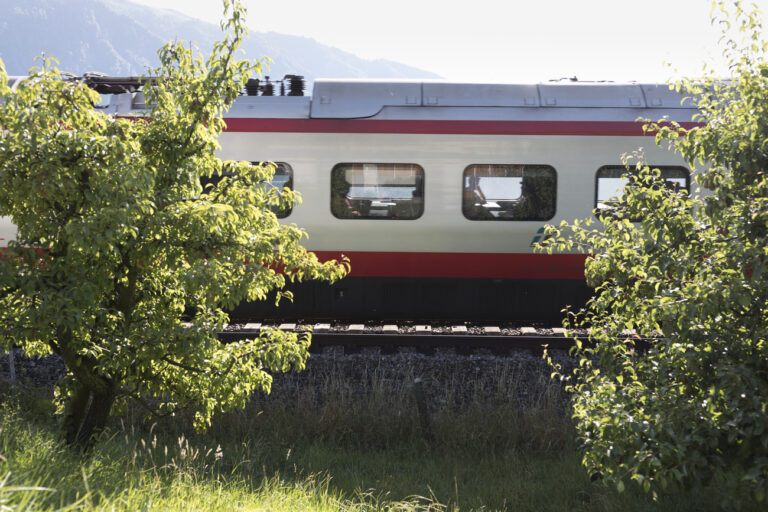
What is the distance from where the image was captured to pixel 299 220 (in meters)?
8.73

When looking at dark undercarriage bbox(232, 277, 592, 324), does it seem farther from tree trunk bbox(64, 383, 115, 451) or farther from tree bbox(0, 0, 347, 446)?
tree trunk bbox(64, 383, 115, 451)

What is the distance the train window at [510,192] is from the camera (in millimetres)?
8695

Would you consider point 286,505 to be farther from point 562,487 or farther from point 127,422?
point 127,422

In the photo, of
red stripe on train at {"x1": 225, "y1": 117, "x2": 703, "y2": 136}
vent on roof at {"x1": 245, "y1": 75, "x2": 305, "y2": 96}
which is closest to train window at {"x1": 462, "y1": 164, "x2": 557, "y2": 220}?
red stripe on train at {"x1": 225, "y1": 117, "x2": 703, "y2": 136}

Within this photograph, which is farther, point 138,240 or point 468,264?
point 468,264

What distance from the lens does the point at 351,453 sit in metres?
5.76

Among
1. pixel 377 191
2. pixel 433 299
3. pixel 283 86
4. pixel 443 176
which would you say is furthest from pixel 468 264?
pixel 283 86

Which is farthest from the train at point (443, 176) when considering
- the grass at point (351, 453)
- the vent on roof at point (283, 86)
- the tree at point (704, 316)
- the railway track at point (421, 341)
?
the tree at point (704, 316)

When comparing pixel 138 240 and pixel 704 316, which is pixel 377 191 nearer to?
pixel 138 240

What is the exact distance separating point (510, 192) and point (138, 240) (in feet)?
19.3

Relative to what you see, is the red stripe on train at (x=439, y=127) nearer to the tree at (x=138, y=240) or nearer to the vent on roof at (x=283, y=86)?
the vent on roof at (x=283, y=86)

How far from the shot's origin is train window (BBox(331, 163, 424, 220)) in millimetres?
8656

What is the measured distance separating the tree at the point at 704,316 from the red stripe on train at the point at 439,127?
498cm

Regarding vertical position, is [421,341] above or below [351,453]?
above
